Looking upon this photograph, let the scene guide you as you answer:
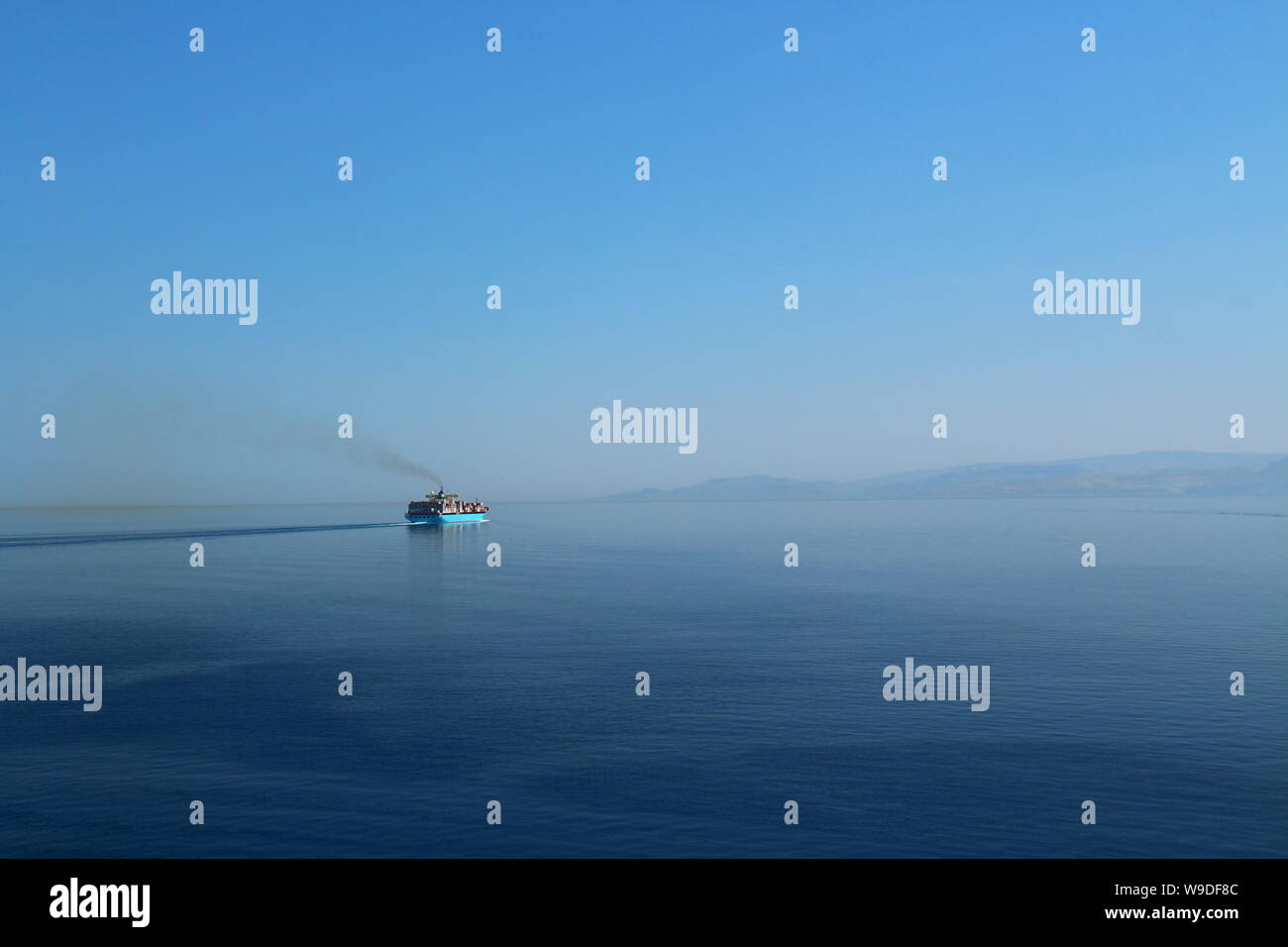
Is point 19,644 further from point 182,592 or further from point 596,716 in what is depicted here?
point 596,716

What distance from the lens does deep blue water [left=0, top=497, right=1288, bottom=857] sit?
34.5m

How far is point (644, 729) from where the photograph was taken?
48.9m

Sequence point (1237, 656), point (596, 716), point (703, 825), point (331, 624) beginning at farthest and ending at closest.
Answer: point (331, 624) < point (1237, 656) < point (596, 716) < point (703, 825)

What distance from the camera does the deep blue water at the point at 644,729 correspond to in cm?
3447

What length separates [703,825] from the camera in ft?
114
